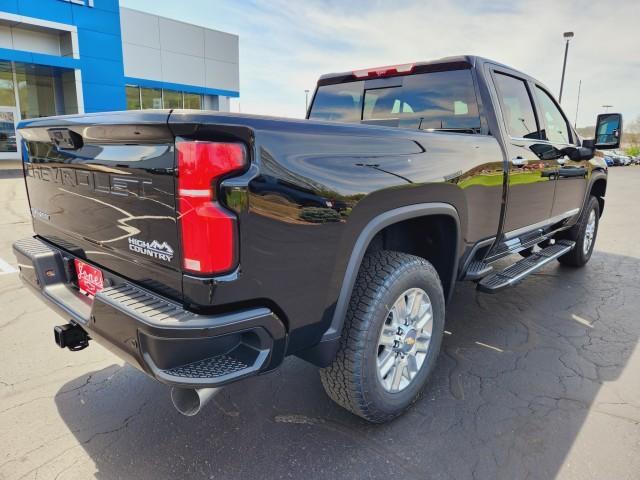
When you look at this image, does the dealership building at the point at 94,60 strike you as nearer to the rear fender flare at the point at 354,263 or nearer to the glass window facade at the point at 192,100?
the glass window facade at the point at 192,100

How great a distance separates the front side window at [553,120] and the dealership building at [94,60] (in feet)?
62.6

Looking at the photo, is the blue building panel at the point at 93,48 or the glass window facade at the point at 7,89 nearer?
the blue building panel at the point at 93,48

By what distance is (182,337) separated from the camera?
1.60 m

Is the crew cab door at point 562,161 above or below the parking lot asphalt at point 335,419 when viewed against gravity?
above

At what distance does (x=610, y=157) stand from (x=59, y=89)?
42.3m

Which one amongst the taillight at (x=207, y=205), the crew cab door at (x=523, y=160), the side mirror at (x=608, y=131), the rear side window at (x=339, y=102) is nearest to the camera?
the taillight at (x=207, y=205)

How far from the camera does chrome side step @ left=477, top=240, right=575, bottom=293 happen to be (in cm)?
325

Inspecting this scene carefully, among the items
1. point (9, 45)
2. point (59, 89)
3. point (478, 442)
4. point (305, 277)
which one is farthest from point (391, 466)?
point (59, 89)

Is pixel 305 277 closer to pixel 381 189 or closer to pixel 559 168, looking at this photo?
pixel 381 189

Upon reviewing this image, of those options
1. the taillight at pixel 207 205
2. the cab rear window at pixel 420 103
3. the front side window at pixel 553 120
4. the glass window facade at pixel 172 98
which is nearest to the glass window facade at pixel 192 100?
the glass window facade at pixel 172 98

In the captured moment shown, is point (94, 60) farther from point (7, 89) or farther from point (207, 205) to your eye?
point (207, 205)

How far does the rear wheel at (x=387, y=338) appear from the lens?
2172 mm

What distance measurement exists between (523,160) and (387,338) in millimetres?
1959

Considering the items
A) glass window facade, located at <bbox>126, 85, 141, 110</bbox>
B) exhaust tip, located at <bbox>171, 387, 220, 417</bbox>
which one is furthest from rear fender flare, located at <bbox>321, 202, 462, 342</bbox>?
glass window facade, located at <bbox>126, 85, 141, 110</bbox>
